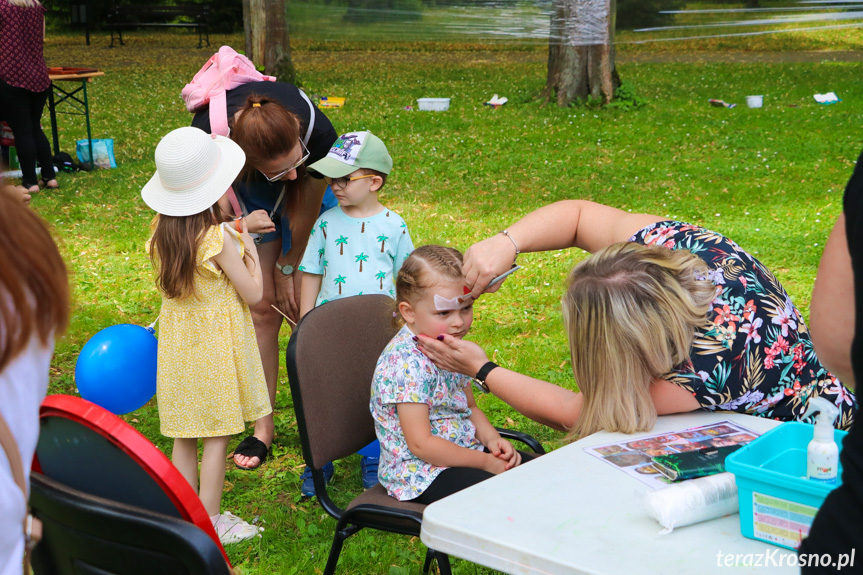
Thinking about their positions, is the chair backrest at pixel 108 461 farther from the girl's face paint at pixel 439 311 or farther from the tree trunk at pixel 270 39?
the tree trunk at pixel 270 39

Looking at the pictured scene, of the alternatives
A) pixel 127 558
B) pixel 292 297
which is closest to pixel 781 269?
pixel 292 297

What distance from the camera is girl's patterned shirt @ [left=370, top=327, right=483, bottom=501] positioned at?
230 centimetres

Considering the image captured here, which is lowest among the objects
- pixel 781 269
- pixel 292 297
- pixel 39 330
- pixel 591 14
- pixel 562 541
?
pixel 781 269

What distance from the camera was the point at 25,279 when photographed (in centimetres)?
103

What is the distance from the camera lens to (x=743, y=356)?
199 cm

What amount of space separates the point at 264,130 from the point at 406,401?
125 centimetres

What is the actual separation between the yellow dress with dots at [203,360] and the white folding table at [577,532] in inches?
52.5

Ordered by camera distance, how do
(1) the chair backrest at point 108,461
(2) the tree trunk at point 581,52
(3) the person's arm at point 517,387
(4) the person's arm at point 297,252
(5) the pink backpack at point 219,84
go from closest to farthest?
(1) the chair backrest at point 108,461
(3) the person's arm at point 517,387
(5) the pink backpack at point 219,84
(4) the person's arm at point 297,252
(2) the tree trunk at point 581,52

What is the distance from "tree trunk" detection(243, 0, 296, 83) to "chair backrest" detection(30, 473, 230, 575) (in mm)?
12380

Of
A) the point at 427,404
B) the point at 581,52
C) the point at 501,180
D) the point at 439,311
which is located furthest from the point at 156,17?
the point at 427,404

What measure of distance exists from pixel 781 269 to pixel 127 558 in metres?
5.21

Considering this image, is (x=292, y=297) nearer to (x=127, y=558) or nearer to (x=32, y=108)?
(x=127, y=558)

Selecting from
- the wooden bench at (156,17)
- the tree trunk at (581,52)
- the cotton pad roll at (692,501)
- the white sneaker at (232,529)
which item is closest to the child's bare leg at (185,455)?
the white sneaker at (232,529)

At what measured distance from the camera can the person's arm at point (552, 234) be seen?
2389mm
